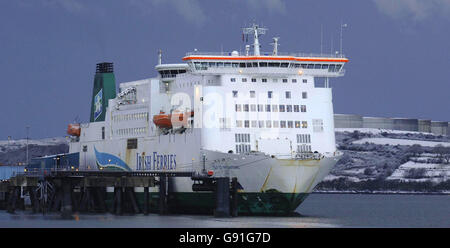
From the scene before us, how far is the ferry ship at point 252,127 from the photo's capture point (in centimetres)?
6338

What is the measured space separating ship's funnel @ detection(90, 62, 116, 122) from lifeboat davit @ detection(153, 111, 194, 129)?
11.1m

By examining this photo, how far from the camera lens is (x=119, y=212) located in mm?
68375

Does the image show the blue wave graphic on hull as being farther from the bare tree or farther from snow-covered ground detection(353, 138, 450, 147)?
the bare tree

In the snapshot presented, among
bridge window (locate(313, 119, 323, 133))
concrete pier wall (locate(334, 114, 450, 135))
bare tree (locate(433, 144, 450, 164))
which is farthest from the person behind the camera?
concrete pier wall (locate(334, 114, 450, 135))

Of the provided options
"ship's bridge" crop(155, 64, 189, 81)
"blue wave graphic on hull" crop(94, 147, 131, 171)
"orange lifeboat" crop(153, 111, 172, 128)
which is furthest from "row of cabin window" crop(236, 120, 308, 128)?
"blue wave graphic on hull" crop(94, 147, 131, 171)

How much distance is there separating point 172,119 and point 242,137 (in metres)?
5.33

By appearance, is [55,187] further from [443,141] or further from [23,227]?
[443,141]

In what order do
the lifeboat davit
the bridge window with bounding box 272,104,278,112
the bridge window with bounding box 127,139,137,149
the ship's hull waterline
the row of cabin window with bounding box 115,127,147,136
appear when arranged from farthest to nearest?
the bridge window with bounding box 127,139,137,149 → the row of cabin window with bounding box 115,127,147,136 → the lifeboat davit → the bridge window with bounding box 272,104,278,112 → the ship's hull waterline

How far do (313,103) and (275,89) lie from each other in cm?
254

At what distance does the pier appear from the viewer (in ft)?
207

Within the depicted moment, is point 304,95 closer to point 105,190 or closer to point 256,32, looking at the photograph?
point 256,32

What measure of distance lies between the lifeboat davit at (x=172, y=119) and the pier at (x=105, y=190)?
10.8ft

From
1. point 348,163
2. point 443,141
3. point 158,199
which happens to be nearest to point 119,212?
point 158,199

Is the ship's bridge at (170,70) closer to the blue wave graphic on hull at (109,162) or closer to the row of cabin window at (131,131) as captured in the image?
the row of cabin window at (131,131)
